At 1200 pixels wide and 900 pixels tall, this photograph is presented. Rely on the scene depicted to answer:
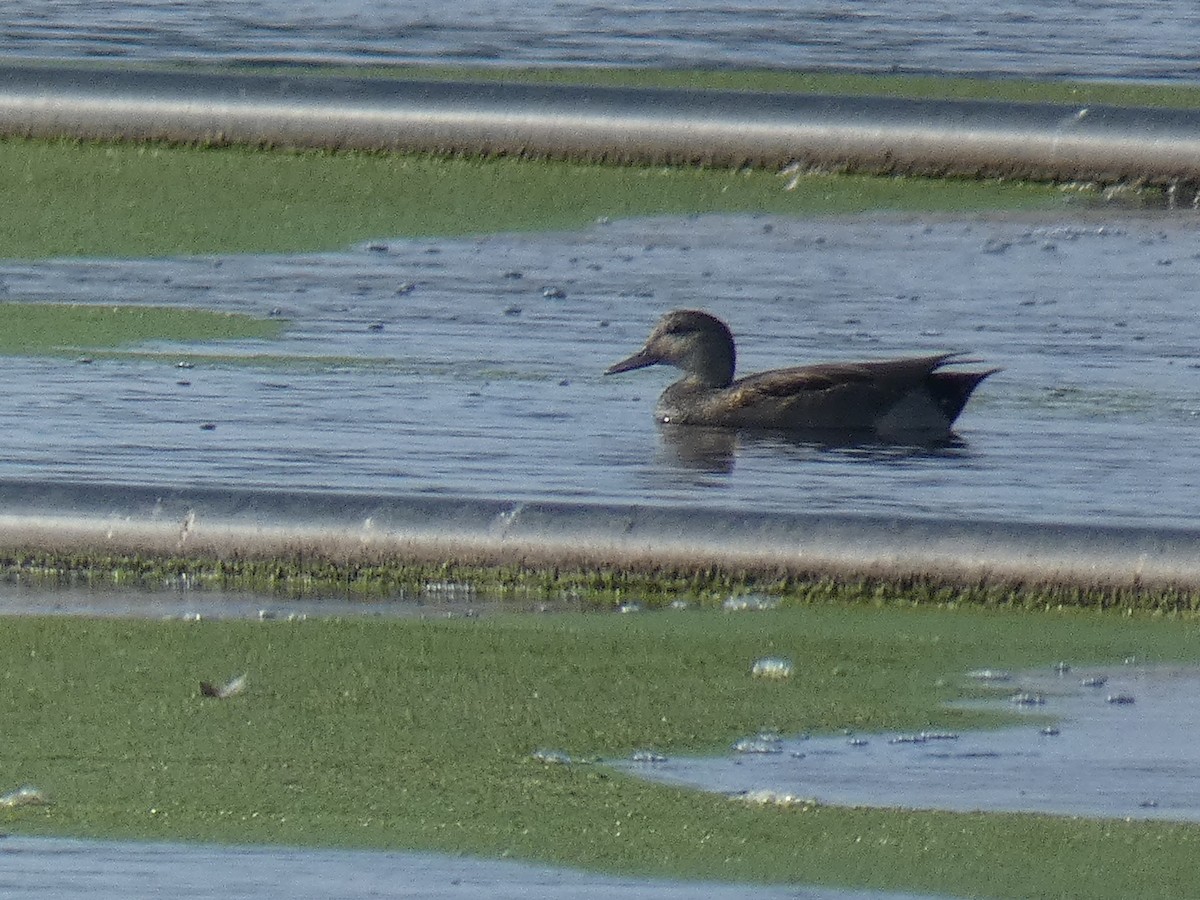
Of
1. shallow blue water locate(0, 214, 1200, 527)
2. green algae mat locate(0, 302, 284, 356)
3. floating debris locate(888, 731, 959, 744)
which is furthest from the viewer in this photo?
green algae mat locate(0, 302, 284, 356)

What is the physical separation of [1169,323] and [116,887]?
207 inches

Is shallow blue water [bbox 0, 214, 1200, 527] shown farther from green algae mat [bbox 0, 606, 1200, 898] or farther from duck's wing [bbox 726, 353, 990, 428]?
green algae mat [bbox 0, 606, 1200, 898]

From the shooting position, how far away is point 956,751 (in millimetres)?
4363

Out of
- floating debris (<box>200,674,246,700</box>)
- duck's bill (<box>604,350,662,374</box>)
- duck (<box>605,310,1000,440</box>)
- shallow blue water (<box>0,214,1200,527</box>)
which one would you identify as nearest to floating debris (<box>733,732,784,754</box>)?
floating debris (<box>200,674,246,700</box>)

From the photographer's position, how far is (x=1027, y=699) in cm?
466

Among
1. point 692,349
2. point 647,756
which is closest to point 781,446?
point 692,349

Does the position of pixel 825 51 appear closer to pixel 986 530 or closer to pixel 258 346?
pixel 258 346

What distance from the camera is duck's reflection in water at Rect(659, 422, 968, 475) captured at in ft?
22.5

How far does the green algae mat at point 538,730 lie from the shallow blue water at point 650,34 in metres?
8.34

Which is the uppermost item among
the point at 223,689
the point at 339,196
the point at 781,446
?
the point at 223,689

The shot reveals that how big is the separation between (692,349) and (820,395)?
1.31 feet

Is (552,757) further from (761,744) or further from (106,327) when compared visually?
(106,327)

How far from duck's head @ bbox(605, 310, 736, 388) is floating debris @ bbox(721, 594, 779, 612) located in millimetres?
1949

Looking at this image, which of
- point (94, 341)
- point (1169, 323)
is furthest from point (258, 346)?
point (1169, 323)
